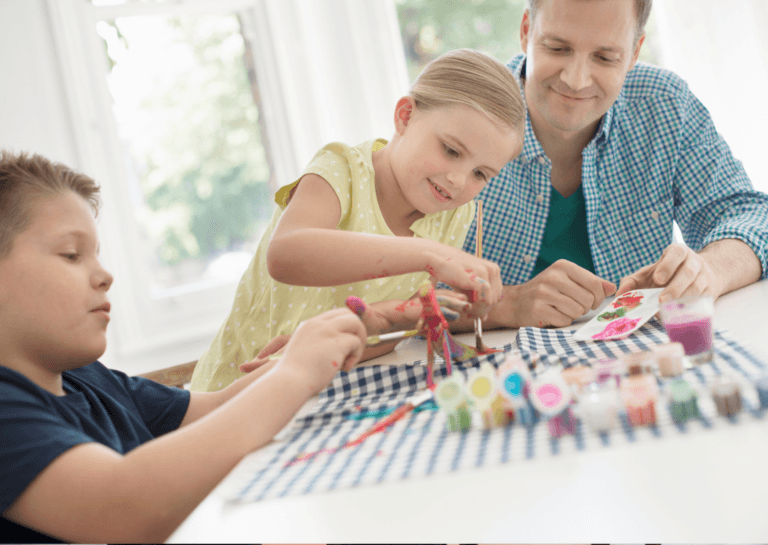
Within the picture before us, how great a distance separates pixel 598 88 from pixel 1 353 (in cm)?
131

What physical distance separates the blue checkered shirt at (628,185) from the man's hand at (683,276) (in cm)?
45

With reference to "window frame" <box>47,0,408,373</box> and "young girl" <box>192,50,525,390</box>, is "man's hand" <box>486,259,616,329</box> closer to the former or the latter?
"young girl" <box>192,50,525,390</box>

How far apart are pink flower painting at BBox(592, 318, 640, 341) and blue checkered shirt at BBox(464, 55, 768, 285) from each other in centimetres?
56

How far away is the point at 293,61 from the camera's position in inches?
101

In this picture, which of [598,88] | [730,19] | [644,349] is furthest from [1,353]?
[730,19]

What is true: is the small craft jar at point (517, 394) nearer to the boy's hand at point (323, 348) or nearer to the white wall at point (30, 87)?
the boy's hand at point (323, 348)

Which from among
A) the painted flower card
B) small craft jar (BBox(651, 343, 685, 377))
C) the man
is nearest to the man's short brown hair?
the man

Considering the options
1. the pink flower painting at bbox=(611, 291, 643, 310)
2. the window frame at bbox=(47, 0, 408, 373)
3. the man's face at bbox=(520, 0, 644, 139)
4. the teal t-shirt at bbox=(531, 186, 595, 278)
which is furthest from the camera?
the window frame at bbox=(47, 0, 408, 373)

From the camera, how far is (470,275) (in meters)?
0.98

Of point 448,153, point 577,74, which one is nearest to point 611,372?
point 448,153

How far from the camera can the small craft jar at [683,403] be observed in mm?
589

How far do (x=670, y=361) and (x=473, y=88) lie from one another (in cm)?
70

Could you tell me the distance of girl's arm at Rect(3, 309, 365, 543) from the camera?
598mm

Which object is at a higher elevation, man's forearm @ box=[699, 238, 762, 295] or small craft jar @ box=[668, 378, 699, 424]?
small craft jar @ box=[668, 378, 699, 424]
